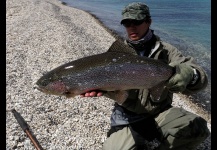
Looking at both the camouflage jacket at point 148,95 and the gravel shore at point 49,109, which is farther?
the gravel shore at point 49,109

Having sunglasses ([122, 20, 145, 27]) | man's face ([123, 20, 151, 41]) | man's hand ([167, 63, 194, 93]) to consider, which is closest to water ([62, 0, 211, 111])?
man's face ([123, 20, 151, 41])

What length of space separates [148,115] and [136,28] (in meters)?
1.37

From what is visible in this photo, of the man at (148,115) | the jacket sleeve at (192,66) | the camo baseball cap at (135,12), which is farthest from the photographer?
the man at (148,115)

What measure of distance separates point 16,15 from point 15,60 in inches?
381

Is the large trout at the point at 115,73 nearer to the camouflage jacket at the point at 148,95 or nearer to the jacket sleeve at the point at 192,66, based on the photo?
the jacket sleeve at the point at 192,66

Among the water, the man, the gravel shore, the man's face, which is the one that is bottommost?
the water

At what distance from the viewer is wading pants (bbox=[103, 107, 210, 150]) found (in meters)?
4.59

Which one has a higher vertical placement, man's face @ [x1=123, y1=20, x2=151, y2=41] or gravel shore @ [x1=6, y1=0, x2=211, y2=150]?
man's face @ [x1=123, y1=20, x2=151, y2=41]

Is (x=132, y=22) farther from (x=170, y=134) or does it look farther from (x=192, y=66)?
(x=170, y=134)

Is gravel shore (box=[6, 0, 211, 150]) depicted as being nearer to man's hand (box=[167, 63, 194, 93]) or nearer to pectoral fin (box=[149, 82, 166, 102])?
pectoral fin (box=[149, 82, 166, 102])

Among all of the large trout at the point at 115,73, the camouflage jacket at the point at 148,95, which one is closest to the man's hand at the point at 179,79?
the large trout at the point at 115,73

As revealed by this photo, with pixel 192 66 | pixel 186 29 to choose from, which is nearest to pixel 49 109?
pixel 192 66

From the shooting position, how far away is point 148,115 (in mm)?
4789

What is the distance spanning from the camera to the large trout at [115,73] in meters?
3.74
